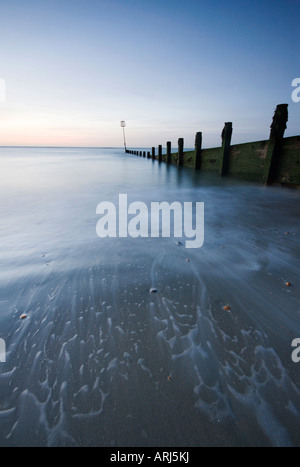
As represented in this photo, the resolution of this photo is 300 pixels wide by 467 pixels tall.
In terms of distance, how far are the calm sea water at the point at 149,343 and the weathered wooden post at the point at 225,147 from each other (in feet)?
24.9

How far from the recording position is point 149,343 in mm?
1385

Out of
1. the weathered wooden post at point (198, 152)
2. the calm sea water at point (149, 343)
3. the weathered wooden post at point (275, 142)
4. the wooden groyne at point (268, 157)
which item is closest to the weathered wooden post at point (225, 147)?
the wooden groyne at point (268, 157)

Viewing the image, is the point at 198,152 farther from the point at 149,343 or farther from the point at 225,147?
the point at 149,343

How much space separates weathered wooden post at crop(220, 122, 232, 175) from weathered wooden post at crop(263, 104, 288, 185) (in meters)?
2.78

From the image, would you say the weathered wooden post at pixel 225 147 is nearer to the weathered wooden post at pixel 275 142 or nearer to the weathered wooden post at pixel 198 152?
the weathered wooden post at pixel 275 142

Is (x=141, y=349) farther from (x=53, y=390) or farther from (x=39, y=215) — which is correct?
(x=39, y=215)

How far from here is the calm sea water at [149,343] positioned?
0.99m

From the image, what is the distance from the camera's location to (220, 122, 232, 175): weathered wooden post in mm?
9039

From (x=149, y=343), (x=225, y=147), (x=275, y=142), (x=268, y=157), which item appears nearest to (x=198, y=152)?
(x=225, y=147)

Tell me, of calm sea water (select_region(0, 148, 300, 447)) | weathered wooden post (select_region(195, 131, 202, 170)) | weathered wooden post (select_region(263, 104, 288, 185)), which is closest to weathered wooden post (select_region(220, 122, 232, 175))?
weathered wooden post (select_region(263, 104, 288, 185))

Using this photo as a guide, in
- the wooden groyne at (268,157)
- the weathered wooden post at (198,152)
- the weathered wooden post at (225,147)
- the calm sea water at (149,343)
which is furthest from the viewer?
the weathered wooden post at (198,152)

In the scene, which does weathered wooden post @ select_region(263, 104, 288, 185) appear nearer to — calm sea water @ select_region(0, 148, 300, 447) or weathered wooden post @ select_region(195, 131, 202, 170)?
calm sea water @ select_region(0, 148, 300, 447)

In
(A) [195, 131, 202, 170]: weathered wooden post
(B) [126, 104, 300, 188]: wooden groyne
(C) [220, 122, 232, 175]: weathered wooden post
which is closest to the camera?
(B) [126, 104, 300, 188]: wooden groyne

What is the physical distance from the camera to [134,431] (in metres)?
0.97
